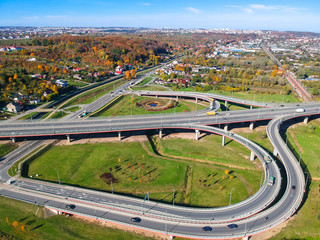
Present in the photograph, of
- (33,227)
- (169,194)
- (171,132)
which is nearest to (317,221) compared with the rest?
(169,194)

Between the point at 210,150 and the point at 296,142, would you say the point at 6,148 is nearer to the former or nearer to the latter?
the point at 210,150

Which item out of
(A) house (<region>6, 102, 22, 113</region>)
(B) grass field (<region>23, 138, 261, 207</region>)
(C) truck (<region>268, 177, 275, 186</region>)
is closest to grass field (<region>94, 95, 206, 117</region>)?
(B) grass field (<region>23, 138, 261, 207</region>)

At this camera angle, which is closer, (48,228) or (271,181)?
(48,228)

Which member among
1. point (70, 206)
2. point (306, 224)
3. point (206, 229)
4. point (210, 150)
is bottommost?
point (306, 224)

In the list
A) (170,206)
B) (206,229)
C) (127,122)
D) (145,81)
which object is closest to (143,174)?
(170,206)

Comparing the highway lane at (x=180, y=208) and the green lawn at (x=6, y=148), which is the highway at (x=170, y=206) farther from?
the green lawn at (x=6, y=148)

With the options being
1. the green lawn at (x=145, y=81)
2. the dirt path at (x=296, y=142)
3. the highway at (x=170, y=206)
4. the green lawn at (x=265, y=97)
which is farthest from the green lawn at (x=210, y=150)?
the green lawn at (x=145, y=81)

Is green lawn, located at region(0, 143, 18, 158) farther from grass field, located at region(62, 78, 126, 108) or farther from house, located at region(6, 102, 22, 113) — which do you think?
grass field, located at region(62, 78, 126, 108)
